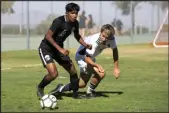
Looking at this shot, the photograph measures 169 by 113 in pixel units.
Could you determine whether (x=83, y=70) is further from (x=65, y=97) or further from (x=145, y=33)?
(x=145, y=33)

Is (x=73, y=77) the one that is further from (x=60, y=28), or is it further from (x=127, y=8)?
(x=127, y=8)

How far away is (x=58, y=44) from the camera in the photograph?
929cm

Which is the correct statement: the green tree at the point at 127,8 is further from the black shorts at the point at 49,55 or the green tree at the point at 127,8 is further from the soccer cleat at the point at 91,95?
the black shorts at the point at 49,55

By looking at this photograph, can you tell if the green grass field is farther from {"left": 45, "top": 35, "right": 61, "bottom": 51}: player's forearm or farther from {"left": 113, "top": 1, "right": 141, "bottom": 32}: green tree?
{"left": 113, "top": 1, "right": 141, "bottom": 32}: green tree

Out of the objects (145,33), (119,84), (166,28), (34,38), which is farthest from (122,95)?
(145,33)

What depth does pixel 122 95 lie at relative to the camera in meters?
10.4

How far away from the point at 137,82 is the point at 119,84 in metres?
0.65

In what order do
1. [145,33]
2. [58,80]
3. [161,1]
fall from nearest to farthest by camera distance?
[58,80] < [145,33] < [161,1]

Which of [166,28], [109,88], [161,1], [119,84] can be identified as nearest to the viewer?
[109,88]

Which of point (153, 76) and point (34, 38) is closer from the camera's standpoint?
point (153, 76)

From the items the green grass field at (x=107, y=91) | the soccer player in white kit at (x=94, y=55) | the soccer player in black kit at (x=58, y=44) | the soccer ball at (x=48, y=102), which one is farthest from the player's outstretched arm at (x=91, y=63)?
the soccer ball at (x=48, y=102)

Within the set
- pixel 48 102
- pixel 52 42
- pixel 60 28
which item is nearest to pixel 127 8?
pixel 60 28

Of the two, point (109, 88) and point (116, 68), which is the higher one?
point (116, 68)

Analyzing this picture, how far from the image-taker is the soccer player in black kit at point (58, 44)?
9.09m
